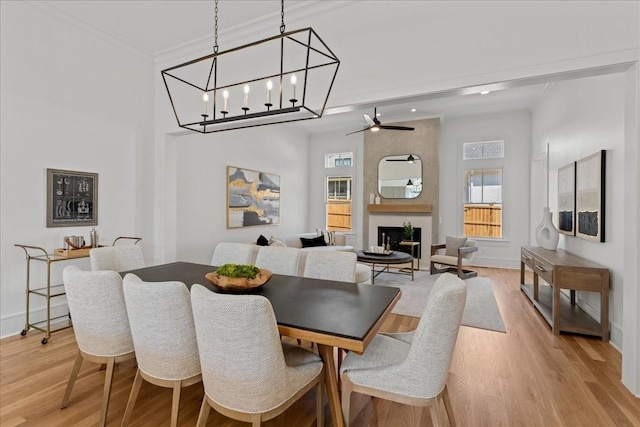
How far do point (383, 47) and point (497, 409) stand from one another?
10.2ft

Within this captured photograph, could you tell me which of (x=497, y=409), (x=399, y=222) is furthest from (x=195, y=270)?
(x=399, y=222)

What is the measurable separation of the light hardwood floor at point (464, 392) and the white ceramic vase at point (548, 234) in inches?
64.5

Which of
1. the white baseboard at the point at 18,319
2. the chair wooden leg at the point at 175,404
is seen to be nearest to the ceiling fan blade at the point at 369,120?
the chair wooden leg at the point at 175,404

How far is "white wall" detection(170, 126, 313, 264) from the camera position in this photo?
4918 millimetres

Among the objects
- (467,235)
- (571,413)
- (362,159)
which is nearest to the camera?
(571,413)

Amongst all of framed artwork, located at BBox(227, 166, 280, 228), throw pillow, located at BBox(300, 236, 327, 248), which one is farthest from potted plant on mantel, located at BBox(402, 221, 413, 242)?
framed artwork, located at BBox(227, 166, 280, 228)

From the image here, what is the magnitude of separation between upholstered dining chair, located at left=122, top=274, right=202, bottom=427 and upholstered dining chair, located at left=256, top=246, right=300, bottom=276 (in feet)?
4.44

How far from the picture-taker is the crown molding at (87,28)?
3.29 metres

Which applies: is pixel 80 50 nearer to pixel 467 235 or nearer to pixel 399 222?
pixel 399 222

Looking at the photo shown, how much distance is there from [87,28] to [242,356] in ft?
14.1

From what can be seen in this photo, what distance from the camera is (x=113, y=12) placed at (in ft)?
11.3

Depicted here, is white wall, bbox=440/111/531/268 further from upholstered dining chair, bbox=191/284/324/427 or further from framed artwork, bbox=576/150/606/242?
upholstered dining chair, bbox=191/284/324/427

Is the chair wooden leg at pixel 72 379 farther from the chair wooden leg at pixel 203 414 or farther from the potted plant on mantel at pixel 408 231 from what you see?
the potted plant on mantel at pixel 408 231

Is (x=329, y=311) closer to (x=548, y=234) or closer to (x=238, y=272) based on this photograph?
A: (x=238, y=272)
